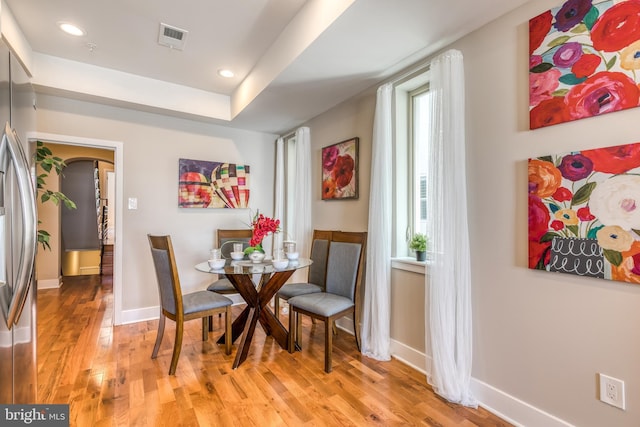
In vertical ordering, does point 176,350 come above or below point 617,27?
below

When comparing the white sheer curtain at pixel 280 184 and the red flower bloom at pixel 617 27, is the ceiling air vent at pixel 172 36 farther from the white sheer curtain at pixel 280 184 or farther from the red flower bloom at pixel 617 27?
the red flower bloom at pixel 617 27

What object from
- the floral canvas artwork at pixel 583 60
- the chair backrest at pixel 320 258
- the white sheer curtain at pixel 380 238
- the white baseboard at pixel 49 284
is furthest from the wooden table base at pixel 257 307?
the white baseboard at pixel 49 284

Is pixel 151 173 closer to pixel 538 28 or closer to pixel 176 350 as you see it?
pixel 176 350

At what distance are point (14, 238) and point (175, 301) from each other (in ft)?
4.11

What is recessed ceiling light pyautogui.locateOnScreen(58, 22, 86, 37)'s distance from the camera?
2354 millimetres

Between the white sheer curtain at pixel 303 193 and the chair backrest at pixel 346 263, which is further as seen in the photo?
the white sheer curtain at pixel 303 193

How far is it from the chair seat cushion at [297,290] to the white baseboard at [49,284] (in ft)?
14.0

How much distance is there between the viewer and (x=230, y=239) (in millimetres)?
3559

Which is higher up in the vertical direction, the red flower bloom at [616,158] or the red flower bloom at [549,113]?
the red flower bloom at [549,113]

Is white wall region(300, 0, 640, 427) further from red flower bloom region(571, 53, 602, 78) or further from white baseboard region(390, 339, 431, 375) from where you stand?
white baseboard region(390, 339, 431, 375)

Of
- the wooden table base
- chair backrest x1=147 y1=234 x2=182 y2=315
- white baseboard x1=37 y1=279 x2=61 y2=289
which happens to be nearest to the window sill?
the wooden table base

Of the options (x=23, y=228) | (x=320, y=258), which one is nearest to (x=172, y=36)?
(x=23, y=228)

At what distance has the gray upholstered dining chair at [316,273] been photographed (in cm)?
293

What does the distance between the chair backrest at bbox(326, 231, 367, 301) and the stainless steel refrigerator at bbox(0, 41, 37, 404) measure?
204cm
